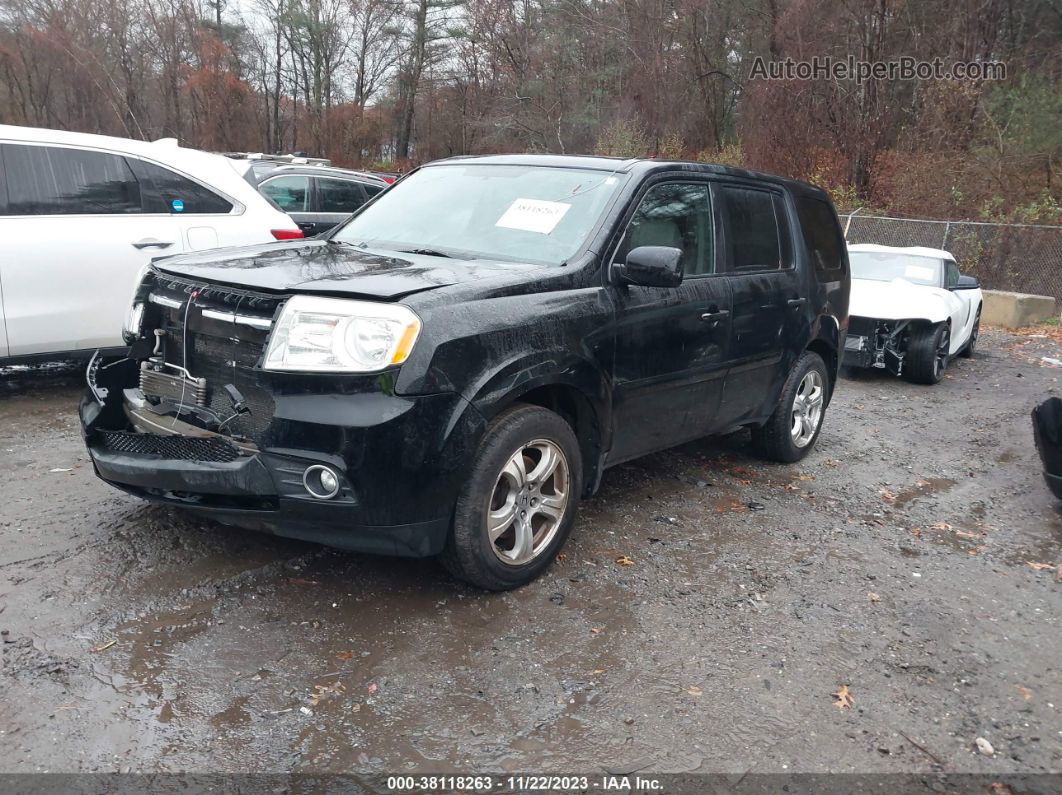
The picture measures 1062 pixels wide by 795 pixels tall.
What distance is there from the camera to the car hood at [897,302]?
914 cm

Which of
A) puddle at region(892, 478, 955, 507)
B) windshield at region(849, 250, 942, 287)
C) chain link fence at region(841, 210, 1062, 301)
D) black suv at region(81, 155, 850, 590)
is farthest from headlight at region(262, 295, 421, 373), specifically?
chain link fence at region(841, 210, 1062, 301)

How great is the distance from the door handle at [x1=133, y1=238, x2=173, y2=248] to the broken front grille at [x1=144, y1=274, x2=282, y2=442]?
2.61 m

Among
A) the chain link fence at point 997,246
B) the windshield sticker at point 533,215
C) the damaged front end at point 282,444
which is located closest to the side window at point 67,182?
the damaged front end at point 282,444

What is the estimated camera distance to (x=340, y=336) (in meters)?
3.05

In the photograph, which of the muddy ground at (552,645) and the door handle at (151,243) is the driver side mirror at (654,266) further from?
the door handle at (151,243)

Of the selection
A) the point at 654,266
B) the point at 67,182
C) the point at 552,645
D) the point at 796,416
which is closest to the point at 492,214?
the point at 654,266

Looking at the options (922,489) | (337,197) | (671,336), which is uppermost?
(337,197)

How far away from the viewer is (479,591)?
3.62 meters

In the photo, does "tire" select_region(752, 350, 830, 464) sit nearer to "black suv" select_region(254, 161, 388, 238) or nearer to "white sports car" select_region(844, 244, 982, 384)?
"white sports car" select_region(844, 244, 982, 384)

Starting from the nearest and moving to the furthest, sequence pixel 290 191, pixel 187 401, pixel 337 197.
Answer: pixel 187 401 < pixel 290 191 < pixel 337 197

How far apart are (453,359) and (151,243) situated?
3.76 m

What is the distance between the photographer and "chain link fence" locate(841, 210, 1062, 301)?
51.8 ft

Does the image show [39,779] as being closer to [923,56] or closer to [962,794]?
[962,794]

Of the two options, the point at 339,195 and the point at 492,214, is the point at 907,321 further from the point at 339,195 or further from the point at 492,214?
the point at 339,195
